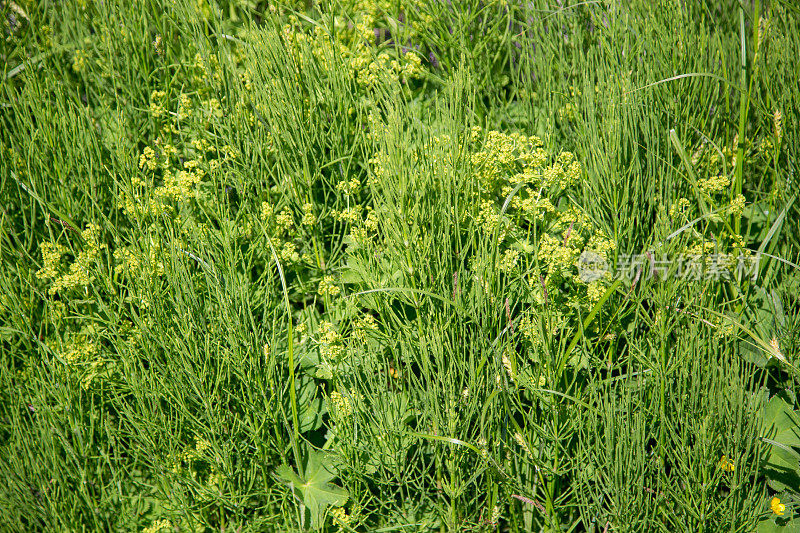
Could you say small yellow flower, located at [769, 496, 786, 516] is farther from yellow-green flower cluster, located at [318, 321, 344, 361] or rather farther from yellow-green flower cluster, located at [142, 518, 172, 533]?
yellow-green flower cluster, located at [142, 518, 172, 533]

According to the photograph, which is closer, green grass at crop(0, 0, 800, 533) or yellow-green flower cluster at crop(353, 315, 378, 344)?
green grass at crop(0, 0, 800, 533)

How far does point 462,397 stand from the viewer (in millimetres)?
1878

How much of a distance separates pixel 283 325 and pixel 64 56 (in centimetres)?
202

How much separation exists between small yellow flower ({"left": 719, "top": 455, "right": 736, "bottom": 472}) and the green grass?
29 millimetres

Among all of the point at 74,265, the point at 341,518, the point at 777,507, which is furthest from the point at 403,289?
the point at 777,507

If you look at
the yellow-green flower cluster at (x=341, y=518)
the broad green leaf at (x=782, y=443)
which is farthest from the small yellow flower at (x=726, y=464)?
the yellow-green flower cluster at (x=341, y=518)

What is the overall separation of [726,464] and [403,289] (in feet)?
3.87

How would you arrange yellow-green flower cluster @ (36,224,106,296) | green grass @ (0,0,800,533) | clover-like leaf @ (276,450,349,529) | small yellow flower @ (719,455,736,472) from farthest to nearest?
yellow-green flower cluster @ (36,224,106,296), clover-like leaf @ (276,450,349,529), green grass @ (0,0,800,533), small yellow flower @ (719,455,736,472)

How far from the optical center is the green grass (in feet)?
6.10

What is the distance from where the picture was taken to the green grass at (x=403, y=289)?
1858 mm

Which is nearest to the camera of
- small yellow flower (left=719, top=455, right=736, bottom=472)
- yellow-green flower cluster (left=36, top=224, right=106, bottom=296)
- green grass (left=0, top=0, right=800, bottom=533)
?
small yellow flower (left=719, top=455, right=736, bottom=472)

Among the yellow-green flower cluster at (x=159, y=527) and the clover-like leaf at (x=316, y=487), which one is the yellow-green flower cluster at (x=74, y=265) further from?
the clover-like leaf at (x=316, y=487)

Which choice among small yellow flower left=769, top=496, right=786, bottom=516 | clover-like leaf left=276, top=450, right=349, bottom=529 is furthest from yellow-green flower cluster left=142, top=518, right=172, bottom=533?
small yellow flower left=769, top=496, right=786, bottom=516

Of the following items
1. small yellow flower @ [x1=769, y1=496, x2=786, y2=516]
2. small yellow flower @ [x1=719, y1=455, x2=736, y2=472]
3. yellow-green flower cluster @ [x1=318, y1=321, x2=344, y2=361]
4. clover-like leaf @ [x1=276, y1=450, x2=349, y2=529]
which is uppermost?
yellow-green flower cluster @ [x1=318, y1=321, x2=344, y2=361]
